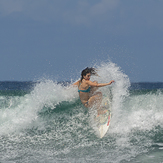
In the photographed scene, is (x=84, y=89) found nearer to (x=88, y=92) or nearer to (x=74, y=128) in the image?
(x=88, y=92)

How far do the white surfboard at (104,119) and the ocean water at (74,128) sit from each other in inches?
6.8

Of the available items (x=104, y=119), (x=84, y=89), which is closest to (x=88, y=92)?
(x=84, y=89)

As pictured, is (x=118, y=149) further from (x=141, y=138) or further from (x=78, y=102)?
(x=78, y=102)

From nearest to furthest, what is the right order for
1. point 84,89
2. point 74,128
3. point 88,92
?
point 84,89, point 88,92, point 74,128

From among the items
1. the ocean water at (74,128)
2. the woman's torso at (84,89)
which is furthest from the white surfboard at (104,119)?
the woman's torso at (84,89)

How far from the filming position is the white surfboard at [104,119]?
5949mm

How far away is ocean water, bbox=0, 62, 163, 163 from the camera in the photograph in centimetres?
471

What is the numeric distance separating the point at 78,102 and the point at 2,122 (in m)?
2.65

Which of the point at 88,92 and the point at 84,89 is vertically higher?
the point at 84,89

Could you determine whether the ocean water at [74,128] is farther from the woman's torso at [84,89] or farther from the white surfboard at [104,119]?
the woman's torso at [84,89]

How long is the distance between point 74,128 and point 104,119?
100 cm

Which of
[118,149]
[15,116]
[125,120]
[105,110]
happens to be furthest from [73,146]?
[15,116]

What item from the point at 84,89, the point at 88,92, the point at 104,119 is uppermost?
the point at 84,89

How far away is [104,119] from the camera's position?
6293 mm
